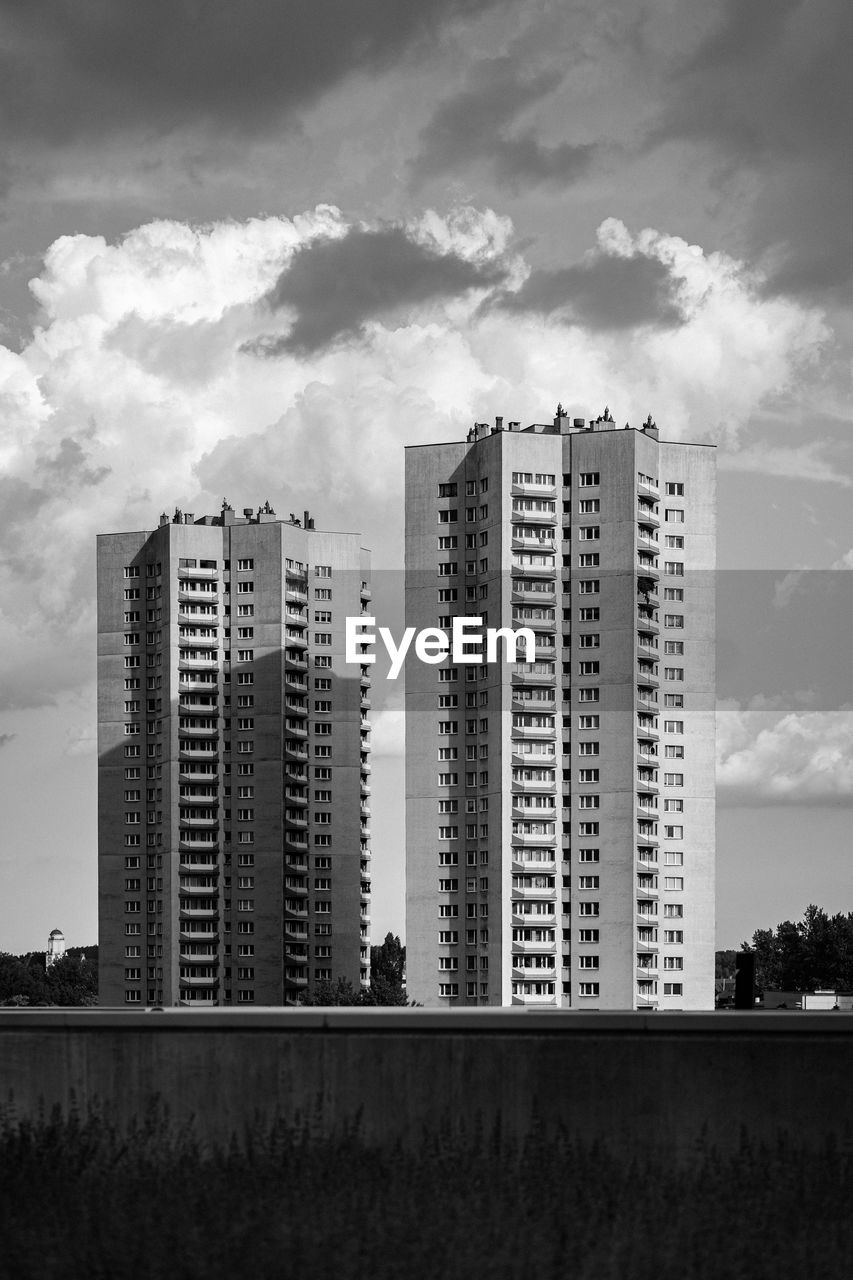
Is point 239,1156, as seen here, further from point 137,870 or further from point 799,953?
point 799,953

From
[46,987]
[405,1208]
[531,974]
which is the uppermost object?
[405,1208]

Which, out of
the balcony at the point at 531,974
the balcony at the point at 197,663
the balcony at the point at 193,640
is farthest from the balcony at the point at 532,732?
the balcony at the point at 193,640

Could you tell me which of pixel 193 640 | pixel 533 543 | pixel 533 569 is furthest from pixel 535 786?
pixel 193 640

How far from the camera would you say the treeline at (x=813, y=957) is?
148 meters

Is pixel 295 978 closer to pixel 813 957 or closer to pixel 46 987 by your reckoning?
pixel 813 957

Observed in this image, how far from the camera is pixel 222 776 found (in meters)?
112

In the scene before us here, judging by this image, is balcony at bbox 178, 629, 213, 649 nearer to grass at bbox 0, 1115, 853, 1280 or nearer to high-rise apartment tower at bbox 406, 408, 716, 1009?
high-rise apartment tower at bbox 406, 408, 716, 1009

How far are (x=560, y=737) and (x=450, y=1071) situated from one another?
72933mm

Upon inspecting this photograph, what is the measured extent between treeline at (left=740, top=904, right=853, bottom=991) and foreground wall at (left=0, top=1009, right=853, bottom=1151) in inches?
5264

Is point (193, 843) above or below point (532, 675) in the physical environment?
below

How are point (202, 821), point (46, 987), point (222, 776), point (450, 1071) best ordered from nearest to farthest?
1. point (450, 1071)
2. point (202, 821)
3. point (222, 776)
4. point (46, 987)

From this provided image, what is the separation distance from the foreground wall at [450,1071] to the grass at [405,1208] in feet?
0.67

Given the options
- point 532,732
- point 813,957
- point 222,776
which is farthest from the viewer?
point 813,957

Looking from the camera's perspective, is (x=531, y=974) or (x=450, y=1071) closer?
(x=450, y=1071)
